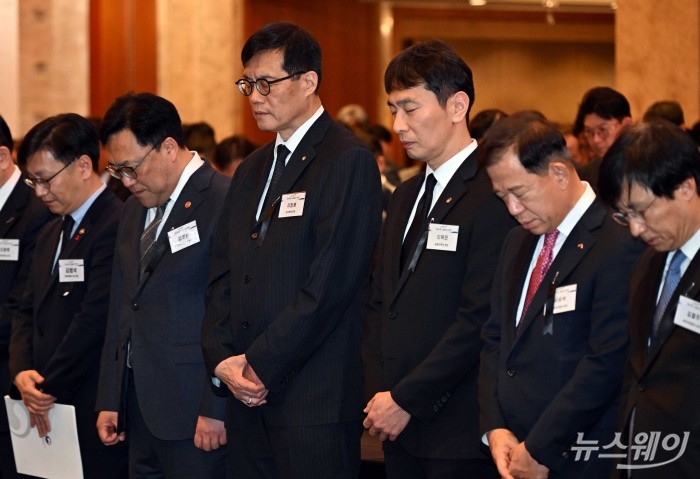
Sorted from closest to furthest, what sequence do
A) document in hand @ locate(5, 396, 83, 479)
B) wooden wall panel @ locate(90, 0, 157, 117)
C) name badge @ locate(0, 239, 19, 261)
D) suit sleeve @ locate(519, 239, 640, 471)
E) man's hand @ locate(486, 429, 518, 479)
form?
suit sleeve @ locate(519, 239, 640, 471), man's hand @ locate(486, 429, 518, 479), document in hand @ locate(5, 396, 83, 479), name badge @ locate(0, 239, 19, 261), wooden wall panel @ locate(90, 0, 157, 117)

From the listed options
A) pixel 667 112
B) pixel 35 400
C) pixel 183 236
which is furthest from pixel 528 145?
pixel 667 112

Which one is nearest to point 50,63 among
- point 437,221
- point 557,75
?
point 437,221

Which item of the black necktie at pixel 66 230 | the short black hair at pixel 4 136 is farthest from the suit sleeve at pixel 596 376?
the short black hair at pixel 4 136

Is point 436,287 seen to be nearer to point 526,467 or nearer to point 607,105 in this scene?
point 526,467

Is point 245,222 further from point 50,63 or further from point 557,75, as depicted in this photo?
point 557,75

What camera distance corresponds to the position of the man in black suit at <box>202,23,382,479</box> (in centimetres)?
347

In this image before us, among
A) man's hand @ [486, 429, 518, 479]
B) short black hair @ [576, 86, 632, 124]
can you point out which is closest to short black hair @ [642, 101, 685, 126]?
short black hair @ [576, 86, 632, 124]

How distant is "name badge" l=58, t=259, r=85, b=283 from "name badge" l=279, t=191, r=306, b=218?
1122 mm

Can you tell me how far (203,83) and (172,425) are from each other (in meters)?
6.33

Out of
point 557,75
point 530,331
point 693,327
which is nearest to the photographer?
point 693,327

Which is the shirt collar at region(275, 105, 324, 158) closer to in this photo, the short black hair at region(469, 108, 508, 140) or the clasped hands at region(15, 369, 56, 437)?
the clasped hands at region(15, 369, 56, 437)

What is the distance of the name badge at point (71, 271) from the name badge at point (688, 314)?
2407mm

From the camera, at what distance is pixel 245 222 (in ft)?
12.2

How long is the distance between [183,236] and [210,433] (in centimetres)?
69
